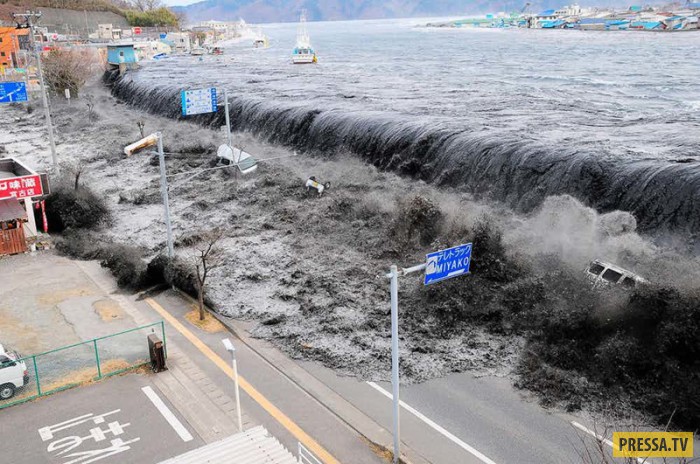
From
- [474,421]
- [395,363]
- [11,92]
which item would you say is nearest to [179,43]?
[11,92]

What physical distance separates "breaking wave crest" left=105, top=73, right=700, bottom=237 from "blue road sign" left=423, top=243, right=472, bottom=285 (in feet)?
56.5

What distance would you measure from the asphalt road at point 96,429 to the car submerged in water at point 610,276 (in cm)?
1471

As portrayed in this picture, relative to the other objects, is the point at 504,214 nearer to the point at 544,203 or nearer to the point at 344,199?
the point at 544,203

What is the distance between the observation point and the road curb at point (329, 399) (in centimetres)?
1574

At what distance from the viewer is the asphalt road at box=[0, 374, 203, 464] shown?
600 inches

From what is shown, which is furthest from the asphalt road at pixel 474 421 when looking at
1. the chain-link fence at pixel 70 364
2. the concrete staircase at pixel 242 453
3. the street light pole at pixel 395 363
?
the chain-link fence at pixel 70 364

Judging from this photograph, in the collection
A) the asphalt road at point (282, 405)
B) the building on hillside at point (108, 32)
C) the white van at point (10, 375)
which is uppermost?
the building on hillside at point (108, 32)

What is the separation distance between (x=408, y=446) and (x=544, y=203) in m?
17.6

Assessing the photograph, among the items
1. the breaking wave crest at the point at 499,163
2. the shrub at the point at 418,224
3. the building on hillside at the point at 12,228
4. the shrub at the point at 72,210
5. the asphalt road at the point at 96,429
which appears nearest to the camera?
the asphalt road at the point at 96,429

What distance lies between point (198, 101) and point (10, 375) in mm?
22016

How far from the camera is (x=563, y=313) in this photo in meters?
21.0

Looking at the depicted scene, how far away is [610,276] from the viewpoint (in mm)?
22281

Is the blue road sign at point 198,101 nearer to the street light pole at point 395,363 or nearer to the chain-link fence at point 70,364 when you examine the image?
the chain-link fence at point 70,364

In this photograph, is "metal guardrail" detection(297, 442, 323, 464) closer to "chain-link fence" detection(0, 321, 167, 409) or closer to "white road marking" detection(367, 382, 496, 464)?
"white road marking" detection(367, 382, 496, 464)
